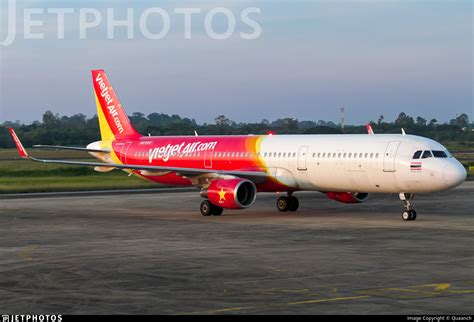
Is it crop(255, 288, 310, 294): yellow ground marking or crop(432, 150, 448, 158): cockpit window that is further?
crop(432, 150, 448, 158): cockpit window

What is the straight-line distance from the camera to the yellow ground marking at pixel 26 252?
25.4 meters

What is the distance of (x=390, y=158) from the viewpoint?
118 feet

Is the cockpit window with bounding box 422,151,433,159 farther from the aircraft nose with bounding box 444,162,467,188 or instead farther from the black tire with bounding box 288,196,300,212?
the black tire with bounding box 288,196,300,212

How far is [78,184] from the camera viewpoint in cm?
6322

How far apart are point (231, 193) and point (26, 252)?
1260 cm

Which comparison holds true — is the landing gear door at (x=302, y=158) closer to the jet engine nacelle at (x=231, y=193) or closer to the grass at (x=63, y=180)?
the jet engine nacelle at (x=231, y=193)

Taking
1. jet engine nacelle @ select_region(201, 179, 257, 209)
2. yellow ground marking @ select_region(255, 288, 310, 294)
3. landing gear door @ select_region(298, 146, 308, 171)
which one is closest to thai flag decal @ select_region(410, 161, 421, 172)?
landing gear door @ select_region(298, 146, 308, 171)

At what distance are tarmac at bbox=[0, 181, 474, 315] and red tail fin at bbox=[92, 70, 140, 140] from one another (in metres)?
6.83

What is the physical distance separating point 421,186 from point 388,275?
1442cm

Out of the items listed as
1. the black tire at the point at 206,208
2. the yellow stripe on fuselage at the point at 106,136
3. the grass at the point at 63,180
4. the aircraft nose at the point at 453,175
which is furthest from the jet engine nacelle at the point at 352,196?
the grass at the point at 63,180

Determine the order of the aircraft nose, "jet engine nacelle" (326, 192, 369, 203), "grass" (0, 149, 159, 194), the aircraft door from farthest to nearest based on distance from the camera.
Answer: "grass" (0, 149, 159, 194) < the aircraft door < "jet engine nacelle" (326, 192, 369, 203) < the aircraft nose

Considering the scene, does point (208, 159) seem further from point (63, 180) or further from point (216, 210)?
point (63, 180)

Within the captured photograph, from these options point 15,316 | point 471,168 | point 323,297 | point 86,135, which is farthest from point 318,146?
point 86,135

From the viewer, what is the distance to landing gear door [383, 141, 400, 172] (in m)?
35.8
